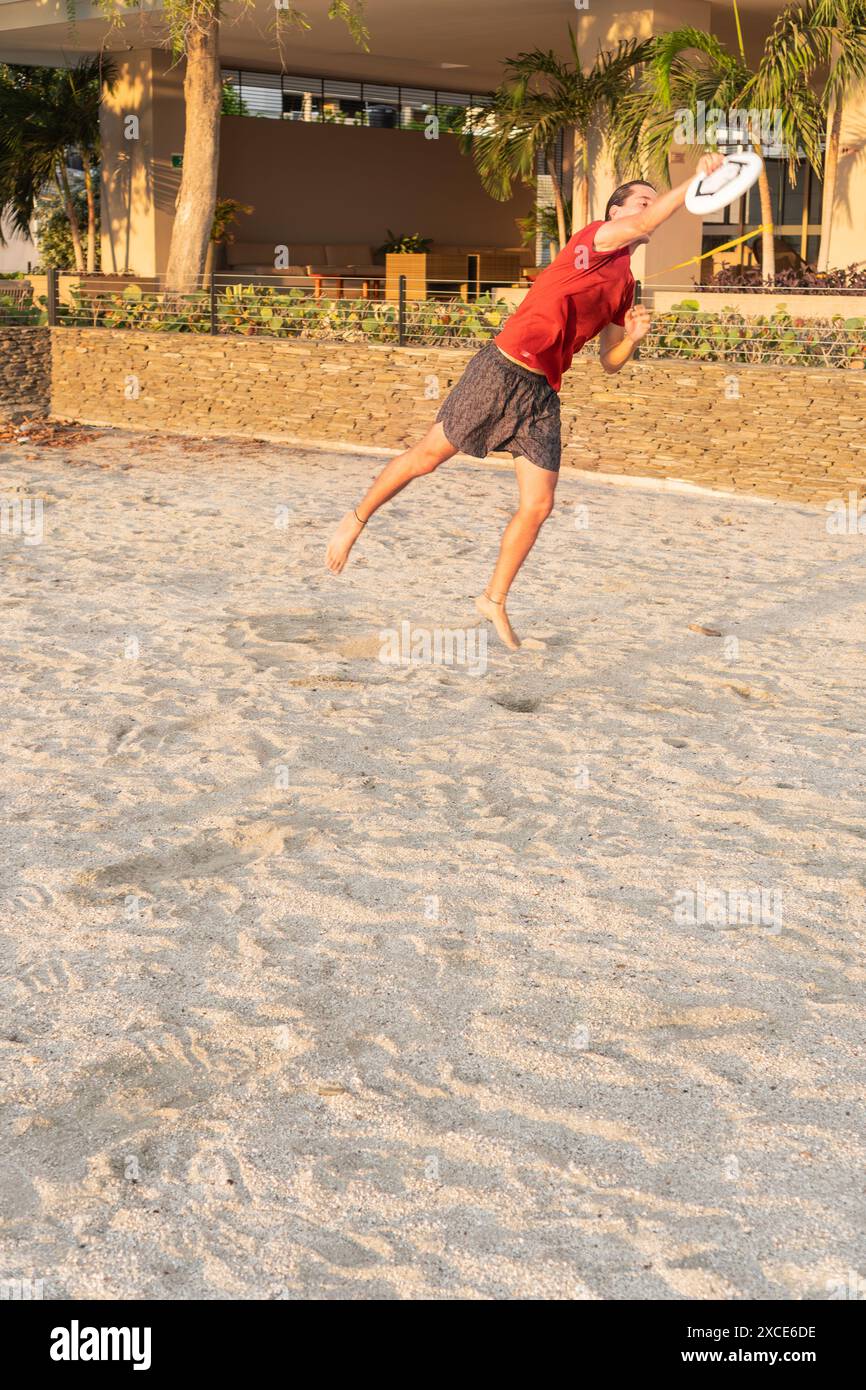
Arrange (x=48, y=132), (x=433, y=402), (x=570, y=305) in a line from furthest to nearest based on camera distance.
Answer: (x=48, y=132) < (x=433, y=402) < (x=570, y=305)

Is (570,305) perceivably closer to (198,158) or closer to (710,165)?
(710,165)

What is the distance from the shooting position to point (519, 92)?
1736 centimetres

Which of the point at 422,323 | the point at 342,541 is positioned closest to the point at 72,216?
the point at 422,323

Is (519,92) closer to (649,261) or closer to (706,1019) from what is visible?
(649,261)

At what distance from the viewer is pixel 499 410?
5.23 m

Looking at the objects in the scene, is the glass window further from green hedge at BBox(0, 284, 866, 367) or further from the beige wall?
green hedge at BBox(0, 284, 866, 367)

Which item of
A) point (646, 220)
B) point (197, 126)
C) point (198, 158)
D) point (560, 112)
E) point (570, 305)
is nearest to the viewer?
point (646, 220)

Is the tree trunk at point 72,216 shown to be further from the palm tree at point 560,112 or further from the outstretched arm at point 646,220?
the outstretched arm at point 646,220

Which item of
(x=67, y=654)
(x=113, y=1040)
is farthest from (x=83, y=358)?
(x=113, y=1040)

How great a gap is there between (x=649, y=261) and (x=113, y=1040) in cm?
1575

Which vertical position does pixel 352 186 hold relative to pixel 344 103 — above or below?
below

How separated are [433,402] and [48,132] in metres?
12.3

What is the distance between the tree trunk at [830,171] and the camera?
636 inches

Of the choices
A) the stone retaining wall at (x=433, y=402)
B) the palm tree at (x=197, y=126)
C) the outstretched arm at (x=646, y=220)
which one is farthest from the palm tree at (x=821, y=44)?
the outstretched arm at (x=646, y=220)
